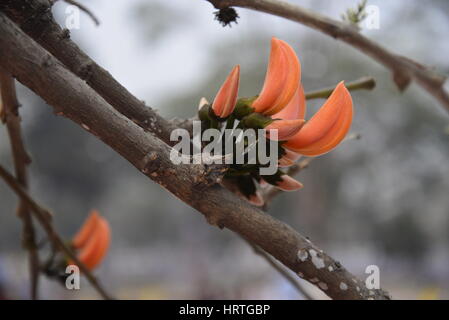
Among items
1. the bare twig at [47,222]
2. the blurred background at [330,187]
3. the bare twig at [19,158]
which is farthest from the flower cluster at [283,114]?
the blurred background at [330,187]

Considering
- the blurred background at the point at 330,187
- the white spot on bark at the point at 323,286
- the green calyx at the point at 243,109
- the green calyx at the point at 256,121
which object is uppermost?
the blurred background at the point at 330,187

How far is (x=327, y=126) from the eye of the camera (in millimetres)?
425

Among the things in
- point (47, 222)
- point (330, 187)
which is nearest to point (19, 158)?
point (47, 222)

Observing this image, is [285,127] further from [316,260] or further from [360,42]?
[360,42]

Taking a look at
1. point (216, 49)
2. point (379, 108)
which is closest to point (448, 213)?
point (379, 108)

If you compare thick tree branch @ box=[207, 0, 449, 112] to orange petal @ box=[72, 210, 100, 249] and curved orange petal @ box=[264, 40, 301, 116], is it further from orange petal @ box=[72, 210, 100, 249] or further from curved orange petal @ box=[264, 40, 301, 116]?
orange petal @ box=[72, 210, 100, 249]

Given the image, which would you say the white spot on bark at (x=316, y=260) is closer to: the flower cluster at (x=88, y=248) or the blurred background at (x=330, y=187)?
the flower cluster at (x=88, y=248)

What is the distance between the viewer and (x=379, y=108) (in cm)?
830

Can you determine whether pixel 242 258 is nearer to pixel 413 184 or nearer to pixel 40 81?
pixel 413 184

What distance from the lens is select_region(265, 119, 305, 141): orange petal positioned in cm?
42

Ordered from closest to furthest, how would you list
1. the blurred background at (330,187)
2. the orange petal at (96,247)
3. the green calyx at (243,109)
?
the green calyx at (243,109)
the orange petal at (96,247)
the blurred background at (330,187)

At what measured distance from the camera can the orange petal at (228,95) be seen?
0.45 m

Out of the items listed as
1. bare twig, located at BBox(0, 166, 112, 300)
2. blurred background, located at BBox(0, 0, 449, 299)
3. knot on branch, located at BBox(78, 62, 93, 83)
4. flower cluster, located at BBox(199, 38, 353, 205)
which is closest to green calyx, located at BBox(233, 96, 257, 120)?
flower cluster, located at BBox(199, 38, 353, 205)

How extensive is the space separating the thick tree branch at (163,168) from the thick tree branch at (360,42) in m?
0.16
